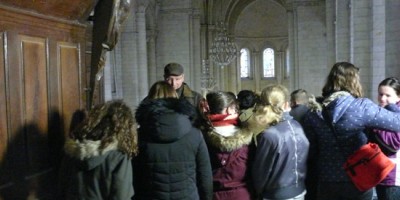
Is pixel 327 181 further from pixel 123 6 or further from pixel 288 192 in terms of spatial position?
pixel 123 6

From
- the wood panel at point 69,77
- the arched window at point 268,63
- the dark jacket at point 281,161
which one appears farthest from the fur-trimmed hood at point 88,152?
the arched window at point 268,63

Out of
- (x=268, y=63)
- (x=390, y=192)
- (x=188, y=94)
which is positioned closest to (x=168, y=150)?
(x=390, y=192)

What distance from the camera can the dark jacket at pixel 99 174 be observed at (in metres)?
2.83

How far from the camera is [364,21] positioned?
35.1 feet

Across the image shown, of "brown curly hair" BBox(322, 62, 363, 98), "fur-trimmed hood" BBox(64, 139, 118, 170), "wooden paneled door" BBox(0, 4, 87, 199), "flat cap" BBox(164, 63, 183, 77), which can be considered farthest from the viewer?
"flat cap" BBox(164, 63, 183, 77)

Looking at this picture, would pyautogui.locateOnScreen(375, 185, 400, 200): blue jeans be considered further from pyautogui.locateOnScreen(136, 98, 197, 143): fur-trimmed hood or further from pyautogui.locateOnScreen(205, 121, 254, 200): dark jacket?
pyautogui.locateOnScreen(136, 98, 197, 143): fur-trimmed hood

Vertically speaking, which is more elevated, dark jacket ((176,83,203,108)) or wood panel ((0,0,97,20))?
wood panel ((0,0,97,20))

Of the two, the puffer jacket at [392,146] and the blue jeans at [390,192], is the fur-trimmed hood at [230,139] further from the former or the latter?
the blue jeans at [390,192]

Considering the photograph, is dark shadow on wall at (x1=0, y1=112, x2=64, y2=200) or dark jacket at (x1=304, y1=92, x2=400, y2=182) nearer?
dark shadow on wall at (x1=0, y1=112, x2=64, y2=200)

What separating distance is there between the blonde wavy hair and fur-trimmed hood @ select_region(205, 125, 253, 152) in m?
0.14

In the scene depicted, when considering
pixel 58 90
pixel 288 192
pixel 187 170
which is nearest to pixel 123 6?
pixel 58 90

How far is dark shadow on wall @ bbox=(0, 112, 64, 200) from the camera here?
2.94m

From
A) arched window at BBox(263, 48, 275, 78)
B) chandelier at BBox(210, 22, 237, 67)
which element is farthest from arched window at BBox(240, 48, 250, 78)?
chandelier at BBox(210, 22, 237, 67)

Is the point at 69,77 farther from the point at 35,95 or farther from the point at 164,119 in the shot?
the point at 164,119
